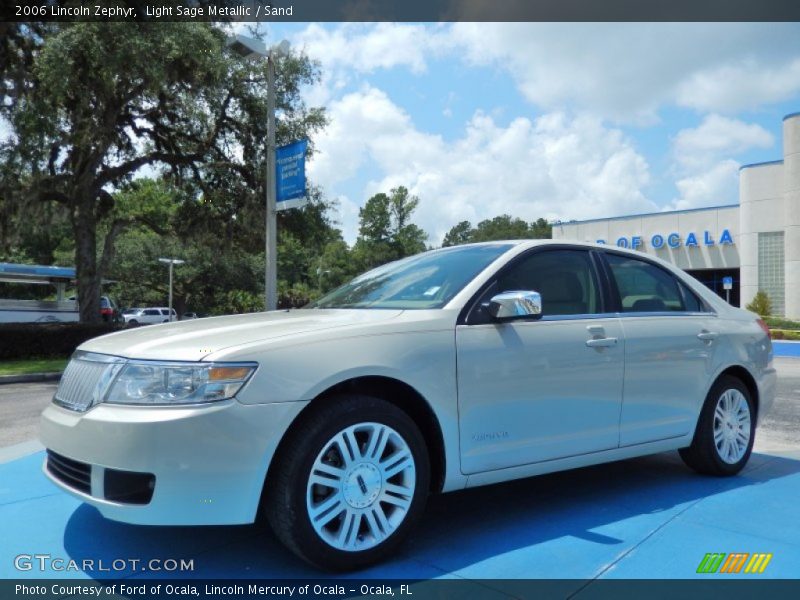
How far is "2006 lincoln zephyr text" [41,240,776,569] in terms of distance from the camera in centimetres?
283

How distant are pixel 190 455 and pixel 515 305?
1767 mm

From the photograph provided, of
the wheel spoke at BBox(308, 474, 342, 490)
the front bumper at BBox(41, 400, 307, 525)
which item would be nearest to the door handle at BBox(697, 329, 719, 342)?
the wheel spoke at BBox(308, 474, 342, 490)

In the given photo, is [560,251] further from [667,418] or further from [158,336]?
[158,336]

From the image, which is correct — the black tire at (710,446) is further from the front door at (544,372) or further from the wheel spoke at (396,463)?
the wheel spoke at (396,463)

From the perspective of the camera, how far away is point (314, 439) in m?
2.95

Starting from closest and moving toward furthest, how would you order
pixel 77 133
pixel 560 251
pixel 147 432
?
pixel 147 432 < pixel 560 251 < pixel 77 133

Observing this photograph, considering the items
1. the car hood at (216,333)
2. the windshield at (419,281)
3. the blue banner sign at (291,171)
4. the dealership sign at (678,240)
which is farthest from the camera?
the dealership sign at (678,240)

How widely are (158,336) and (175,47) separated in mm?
12529

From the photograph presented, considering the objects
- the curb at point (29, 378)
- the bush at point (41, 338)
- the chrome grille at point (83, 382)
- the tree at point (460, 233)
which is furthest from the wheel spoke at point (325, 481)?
the tree at point (460, 233)

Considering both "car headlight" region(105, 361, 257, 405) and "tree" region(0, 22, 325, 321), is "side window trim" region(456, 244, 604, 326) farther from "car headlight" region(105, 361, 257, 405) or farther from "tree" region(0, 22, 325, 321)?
"tree" region(0, 22, 325, 321)

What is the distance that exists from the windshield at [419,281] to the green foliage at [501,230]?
91.6 meters

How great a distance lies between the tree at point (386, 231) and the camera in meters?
84.9

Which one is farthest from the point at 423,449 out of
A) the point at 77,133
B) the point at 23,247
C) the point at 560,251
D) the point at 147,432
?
the point at 23,247

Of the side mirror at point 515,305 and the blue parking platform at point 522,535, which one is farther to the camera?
the side mirror at point 515,305
